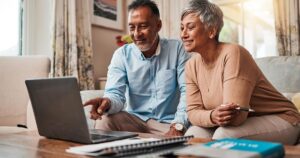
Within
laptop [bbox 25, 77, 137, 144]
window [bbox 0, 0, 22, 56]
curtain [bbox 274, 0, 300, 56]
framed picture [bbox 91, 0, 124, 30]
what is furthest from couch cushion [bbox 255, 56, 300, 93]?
window [bbox 0, 0, 22, 56]

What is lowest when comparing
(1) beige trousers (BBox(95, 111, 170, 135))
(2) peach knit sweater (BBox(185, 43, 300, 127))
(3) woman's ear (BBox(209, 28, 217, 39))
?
(1) beige trousers (BBox(95, 111, 170, 135))

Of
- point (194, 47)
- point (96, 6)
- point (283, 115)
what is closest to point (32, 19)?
point (96, 6)

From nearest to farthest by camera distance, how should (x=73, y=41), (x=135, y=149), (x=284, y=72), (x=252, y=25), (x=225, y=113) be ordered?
(x=135, y=149), (x=225, y=113), (x=284, y=72), (x=73, y=41), (x=252, y=25)

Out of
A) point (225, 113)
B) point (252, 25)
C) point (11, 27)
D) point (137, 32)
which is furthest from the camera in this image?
point (252, 25)

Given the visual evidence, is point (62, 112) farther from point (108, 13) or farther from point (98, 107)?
point (108, 13)

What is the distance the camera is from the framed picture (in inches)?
128

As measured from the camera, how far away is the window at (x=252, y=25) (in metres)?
3.10

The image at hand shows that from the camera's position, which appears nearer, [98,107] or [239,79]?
[239,79]

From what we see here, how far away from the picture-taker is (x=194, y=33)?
150 centimetres

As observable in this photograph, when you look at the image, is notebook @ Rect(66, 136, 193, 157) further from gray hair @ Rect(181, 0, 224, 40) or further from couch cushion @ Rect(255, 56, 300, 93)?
couch cushion @ Rect(255, 56, 300, 93)

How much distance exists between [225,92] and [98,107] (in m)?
0.56

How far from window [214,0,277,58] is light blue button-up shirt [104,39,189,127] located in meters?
1.53

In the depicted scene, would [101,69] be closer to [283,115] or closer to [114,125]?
[114,125]

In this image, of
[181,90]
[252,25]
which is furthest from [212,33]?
[252,25]
